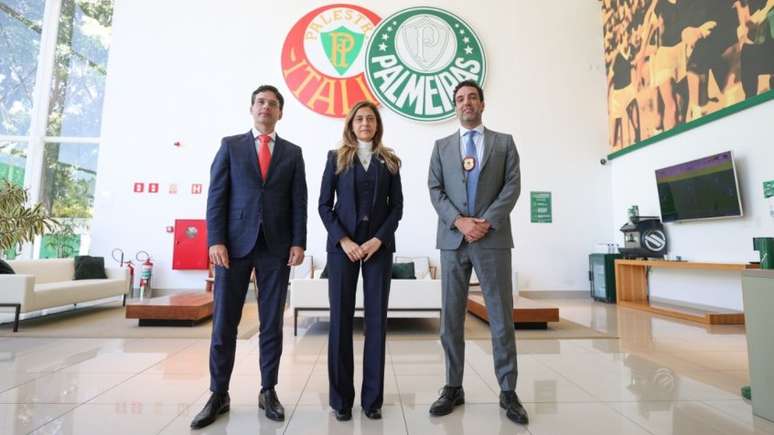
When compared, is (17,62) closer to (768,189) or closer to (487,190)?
(487,190)

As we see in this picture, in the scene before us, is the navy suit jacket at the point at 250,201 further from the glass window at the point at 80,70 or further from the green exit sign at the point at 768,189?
the glass window at the point at 80,70

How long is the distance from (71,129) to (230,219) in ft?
23.4

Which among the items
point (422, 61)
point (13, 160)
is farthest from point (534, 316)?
→ point (13, 160)

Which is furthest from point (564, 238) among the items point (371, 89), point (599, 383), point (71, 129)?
point (71, 129)

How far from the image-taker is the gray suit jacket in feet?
6.27

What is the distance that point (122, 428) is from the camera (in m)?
1.67

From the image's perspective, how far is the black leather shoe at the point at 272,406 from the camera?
177 centimetres

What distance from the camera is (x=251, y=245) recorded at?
181cm

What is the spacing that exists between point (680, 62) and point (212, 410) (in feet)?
22.0

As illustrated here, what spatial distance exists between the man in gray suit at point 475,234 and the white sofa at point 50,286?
4.11 metres

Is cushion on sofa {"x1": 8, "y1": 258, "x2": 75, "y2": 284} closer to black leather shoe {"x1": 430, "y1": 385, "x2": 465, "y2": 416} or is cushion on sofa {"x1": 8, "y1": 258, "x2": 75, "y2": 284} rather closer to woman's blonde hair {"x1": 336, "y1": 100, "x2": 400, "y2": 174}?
woman's blonde hair {"x1": 336, "y1": 100, "x2": 400, "y2": 174}

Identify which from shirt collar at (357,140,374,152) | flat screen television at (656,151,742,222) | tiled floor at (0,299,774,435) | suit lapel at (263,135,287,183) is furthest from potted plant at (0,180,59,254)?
flat screen television at (656,151,742,222)

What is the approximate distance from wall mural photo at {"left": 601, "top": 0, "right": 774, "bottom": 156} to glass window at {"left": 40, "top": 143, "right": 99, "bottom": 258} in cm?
914

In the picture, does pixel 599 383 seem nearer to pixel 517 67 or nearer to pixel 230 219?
pixel 230 219
